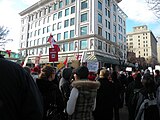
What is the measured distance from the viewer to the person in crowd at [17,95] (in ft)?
4.74

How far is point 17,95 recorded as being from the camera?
150 cm

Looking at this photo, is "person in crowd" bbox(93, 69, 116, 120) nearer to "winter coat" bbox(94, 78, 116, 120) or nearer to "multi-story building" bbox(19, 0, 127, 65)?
"winter coat" bbox(94, 78, 116, 120)

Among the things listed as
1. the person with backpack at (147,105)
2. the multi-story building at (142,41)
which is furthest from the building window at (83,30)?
the multi-story building at (142,41)

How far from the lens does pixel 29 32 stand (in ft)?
202

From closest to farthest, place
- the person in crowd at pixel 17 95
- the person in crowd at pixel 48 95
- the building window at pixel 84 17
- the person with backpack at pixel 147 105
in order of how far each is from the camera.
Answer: the person in crowd at pixel 17 95 < the person in crowd at pixel 48 95 < the person with backpack at pixel 147 105 < the building window at pixel 84 17

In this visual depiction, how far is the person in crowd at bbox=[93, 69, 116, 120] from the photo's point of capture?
4.71 meters

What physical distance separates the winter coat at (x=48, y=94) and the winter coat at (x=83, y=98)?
210 millimetres

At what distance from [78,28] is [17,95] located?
141ft

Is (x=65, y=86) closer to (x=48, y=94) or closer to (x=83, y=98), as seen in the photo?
(x=83, y=98)

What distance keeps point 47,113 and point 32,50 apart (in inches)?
2250

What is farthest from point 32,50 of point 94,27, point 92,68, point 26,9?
point 92,68

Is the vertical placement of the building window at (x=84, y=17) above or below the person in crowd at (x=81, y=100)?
above

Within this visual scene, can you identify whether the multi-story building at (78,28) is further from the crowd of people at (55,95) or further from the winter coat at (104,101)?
the crowd of people at (55,95)

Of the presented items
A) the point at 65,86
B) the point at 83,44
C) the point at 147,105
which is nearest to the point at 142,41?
the point at 83,44
